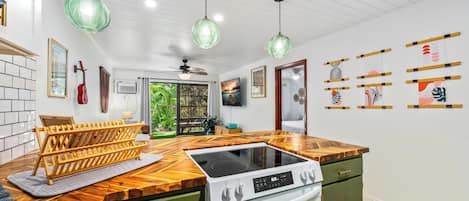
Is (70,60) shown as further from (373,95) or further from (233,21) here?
(373,95)

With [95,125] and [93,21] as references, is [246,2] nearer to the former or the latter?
[93,21]

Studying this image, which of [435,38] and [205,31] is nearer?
[205,31]

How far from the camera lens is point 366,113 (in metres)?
2.19

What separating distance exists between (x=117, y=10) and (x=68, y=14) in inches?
45.3

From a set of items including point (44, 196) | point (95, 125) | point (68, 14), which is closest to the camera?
point (44, 196)

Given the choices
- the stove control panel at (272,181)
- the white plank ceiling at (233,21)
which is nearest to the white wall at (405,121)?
the white plank ceiling at (233,21)

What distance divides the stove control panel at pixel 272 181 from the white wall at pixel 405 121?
161 centimetres

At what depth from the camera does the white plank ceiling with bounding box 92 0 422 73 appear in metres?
1.81

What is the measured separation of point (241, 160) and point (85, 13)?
46.0 inches

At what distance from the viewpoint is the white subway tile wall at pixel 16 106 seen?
0.96m

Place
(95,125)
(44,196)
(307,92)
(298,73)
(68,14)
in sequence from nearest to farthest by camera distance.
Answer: (44,196) → (95,125) → (68,14) → (307,92) → (298,73)

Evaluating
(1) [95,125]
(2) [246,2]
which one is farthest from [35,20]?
(2) [246,2]

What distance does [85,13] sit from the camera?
960 millimetres

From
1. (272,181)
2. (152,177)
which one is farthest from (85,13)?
(272,181)
